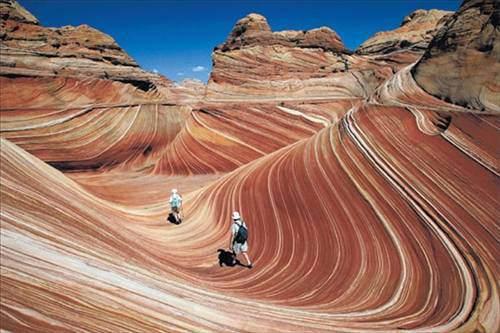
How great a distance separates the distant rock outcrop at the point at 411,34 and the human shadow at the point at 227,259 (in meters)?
25.2

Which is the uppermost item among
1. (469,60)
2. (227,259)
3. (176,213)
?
(469,60)

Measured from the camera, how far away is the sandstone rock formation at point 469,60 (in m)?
10.1

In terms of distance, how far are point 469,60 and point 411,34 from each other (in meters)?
28.3

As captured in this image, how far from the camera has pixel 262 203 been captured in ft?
33.0

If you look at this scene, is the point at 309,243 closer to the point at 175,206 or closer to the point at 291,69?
the point at 175,206

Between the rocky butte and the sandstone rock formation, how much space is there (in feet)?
0.18

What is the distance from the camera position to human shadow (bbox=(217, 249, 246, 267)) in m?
7.92

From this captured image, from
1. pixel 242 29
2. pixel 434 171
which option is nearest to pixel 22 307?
pixel 434 171

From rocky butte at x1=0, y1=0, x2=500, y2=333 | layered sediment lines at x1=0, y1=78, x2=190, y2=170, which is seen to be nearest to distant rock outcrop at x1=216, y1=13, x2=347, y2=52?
rocky butte at x1=0, y1=0, x2=500, y2=333

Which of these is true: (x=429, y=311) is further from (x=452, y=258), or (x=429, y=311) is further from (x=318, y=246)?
(x=318, y=246)

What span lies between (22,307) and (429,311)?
18.2ft

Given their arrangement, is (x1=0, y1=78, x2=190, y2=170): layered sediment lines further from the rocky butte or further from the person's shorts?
the person's shorts

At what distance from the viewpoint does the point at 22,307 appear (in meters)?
3.70

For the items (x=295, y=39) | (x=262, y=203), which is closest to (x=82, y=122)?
(x=262, y=203)
